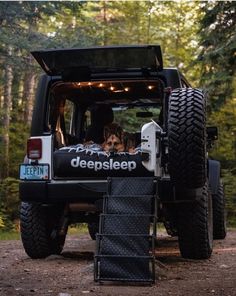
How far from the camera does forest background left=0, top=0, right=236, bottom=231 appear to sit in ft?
43.2

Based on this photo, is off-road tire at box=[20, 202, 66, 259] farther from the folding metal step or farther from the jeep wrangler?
the folding metal step

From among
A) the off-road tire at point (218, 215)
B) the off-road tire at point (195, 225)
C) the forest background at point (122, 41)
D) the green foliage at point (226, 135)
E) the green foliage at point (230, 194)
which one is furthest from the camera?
the green foliage at point (226, 135)

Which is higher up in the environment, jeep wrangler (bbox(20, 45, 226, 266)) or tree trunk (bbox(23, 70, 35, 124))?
tree trunk (bbox(23, 70, 35, 124))

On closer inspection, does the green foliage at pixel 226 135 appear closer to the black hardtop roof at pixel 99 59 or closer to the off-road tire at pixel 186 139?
the black hardtop roof at pixel 99 59

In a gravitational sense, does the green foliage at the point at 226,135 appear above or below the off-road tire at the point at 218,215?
above

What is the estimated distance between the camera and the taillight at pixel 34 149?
20.3ft

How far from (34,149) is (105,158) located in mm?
860

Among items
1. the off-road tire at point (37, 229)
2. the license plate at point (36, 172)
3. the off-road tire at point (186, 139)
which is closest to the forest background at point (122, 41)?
the off-road tire at point (37, 229)

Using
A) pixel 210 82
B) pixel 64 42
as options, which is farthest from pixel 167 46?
pixel 210 82

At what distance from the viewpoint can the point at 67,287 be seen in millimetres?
4602

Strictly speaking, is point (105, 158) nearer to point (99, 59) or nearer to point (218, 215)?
point (99, 59)

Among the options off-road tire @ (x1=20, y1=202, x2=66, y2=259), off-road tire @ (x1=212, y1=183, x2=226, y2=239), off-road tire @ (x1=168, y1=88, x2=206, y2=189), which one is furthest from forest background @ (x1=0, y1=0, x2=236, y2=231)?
off-road tire @ (x1=168, y1=88, x2=206, y2=189)

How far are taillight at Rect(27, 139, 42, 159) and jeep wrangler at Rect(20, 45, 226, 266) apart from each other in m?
0.01

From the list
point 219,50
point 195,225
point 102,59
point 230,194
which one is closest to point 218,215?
point 195,225
